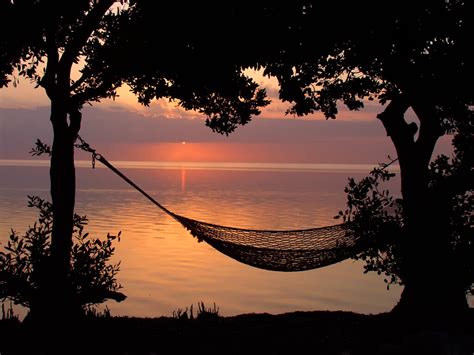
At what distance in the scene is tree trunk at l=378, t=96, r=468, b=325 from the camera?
9.39 metres

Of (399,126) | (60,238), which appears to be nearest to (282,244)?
(399,126)

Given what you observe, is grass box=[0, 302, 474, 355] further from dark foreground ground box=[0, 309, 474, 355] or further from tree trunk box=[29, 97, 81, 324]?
tree trunk box=[29, 97, 81, 324]

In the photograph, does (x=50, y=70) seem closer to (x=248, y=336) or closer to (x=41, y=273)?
(x=41, y=273)

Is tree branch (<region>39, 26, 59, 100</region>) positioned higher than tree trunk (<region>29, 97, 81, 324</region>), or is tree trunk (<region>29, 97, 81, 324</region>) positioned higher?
tree branch (<region>39, 26, 59, 100</region>)

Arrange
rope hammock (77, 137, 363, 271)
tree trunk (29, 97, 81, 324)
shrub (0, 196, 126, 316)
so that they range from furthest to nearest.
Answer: rope hammock (77, 137, 363, 271), shrub (0, 196, 126, 316), tree trunk (29, 97, 81, 324)

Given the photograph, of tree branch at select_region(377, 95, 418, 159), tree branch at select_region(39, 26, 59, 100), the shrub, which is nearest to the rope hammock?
tree branch at select_region(39, 26, 59, 100)

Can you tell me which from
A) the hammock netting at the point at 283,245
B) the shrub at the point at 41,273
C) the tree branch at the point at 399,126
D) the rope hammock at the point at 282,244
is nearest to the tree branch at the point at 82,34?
the rope hammock at the point at 282,244

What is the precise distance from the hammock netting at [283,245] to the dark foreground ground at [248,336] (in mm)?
847

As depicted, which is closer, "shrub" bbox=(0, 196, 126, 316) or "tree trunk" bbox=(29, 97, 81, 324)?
"tree trunk" bbox=(29, 97, 81, 324)

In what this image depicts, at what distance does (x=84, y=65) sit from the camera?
389 inches

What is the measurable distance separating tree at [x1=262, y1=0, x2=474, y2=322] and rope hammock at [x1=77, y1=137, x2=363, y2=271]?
2.97 feet

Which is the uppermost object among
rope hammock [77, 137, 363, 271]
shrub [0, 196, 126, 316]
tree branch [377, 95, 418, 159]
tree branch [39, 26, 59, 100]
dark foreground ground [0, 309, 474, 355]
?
tree branch [39, 26, 59, 100]

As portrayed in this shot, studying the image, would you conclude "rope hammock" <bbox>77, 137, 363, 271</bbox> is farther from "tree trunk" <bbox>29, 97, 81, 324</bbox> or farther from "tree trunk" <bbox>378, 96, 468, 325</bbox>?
"tree trunk" <bbox>378, 96, 468, 325</bbox>

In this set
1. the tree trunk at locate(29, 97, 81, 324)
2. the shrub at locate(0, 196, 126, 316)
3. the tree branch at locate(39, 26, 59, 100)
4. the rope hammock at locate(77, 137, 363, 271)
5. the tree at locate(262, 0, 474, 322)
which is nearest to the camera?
the tree at locate(262, 0, 474, 322)
